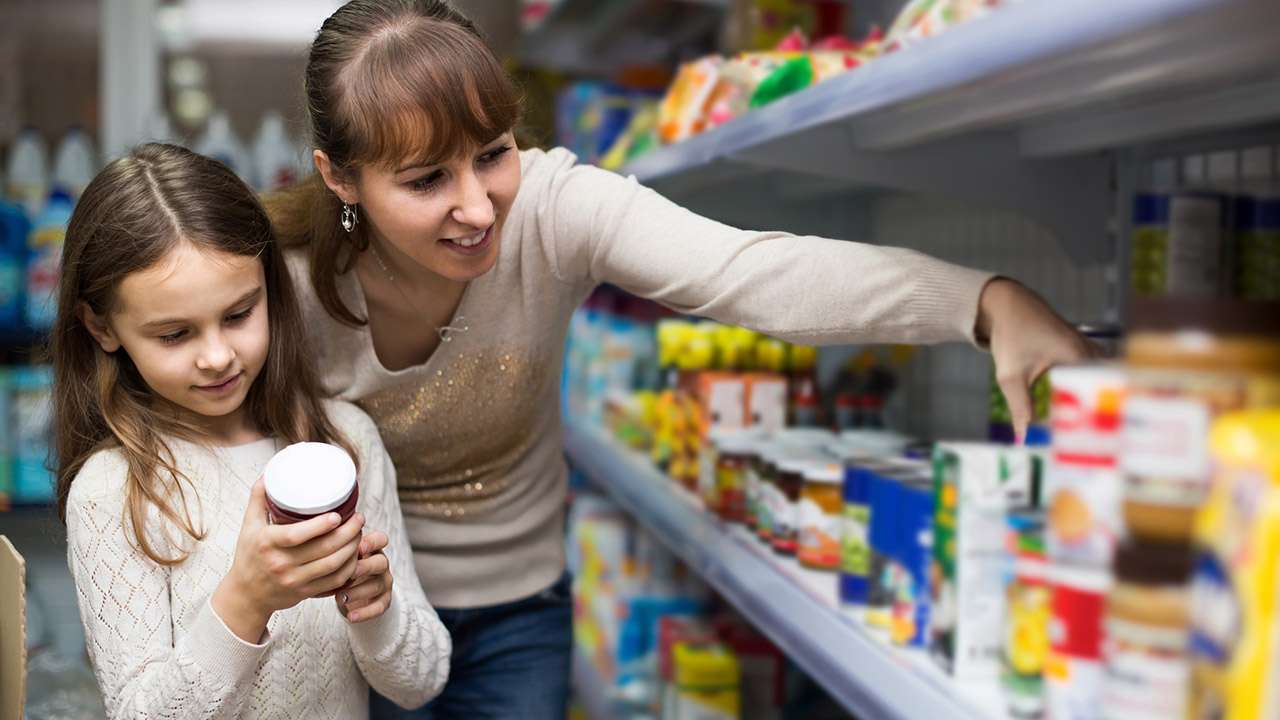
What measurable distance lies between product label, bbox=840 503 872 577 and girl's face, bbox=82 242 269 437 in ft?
2.26

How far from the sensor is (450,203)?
4.18ft

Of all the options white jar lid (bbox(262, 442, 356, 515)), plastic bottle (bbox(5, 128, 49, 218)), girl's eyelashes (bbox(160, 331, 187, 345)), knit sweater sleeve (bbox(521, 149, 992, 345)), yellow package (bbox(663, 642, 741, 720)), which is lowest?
yellow package (bbox(663, 642, 741, 720))

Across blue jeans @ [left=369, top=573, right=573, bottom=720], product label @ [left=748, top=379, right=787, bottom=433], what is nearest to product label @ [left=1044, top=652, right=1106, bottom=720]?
blue jeans @ [left=369, top=573, right=573, bottom=720]

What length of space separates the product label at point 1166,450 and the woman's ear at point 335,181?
0.92m

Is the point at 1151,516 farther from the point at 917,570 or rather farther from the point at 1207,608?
the point at 917,570

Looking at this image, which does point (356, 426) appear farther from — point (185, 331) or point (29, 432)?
point (29, 432)

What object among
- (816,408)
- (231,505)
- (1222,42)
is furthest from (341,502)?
(816,408)

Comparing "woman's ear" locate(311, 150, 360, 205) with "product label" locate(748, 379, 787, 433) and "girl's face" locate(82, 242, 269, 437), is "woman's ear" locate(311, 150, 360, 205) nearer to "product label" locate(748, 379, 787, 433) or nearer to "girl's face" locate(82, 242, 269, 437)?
"girl's face" locate(82, 242, 269, 437)

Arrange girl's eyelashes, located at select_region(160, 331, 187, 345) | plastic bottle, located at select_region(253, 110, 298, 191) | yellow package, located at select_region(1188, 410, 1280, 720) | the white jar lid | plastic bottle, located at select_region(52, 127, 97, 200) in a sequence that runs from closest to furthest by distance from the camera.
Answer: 1. yellow package, located at select_region(1188, 410, 1280, 720)
2. the white jar lid
3. girl's eyelashes, located at select_region(160, 331, 187, 345)
4. plastic bottle, located at select_region(52, 127, 97, 200)
5. plastic bottle, located at select_region(253, 110, 298, 191)

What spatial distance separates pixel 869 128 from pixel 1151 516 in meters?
0.95

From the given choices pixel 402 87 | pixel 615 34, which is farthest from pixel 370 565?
pixel 615 34

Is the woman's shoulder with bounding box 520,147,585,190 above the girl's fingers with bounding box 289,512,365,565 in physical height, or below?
above

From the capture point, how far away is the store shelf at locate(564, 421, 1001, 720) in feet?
3.58

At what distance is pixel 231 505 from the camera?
137cm
